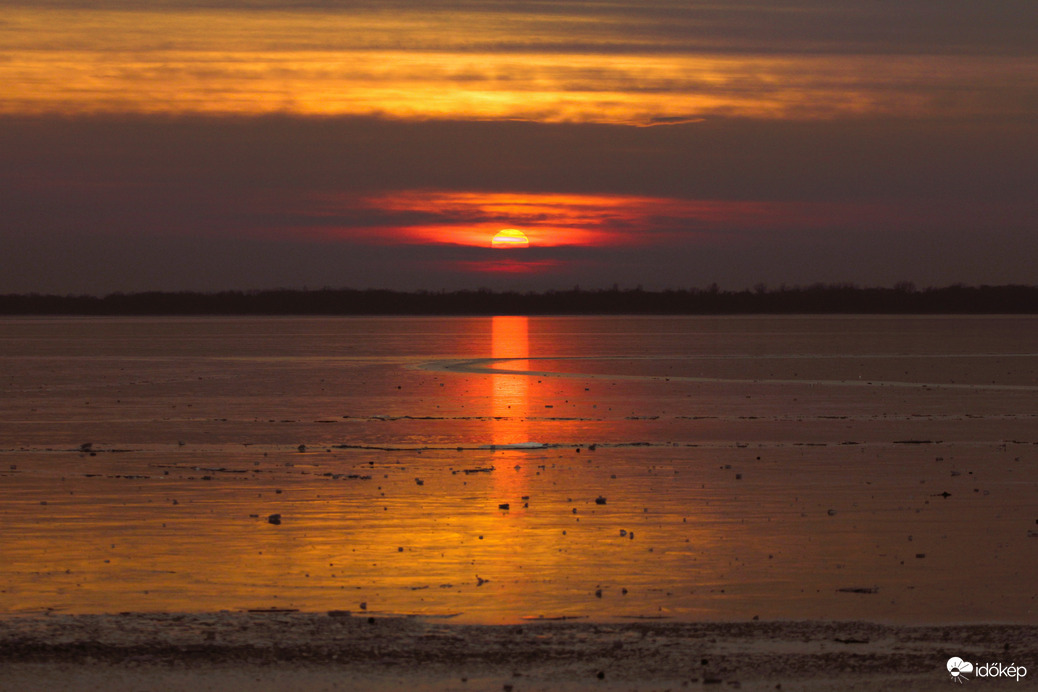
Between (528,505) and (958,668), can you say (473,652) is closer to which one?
(958,668)

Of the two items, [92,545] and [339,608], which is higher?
[92,545]

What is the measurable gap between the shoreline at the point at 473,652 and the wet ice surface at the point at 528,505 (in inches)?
24.0

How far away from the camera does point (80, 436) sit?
27734 mm

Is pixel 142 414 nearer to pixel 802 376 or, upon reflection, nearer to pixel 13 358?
pixel 802 376

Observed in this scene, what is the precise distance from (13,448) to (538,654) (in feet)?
60.0

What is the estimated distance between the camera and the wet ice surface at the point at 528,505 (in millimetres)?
12117

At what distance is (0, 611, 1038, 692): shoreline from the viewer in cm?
928

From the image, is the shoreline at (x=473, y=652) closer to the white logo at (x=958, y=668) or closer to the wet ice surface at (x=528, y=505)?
the white logo at (x=958, y=668)

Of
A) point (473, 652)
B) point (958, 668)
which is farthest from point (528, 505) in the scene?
point (958, 668)

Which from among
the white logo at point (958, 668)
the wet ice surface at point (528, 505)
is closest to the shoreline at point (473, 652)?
the white logo at point (958, 668)

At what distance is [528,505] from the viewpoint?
17.5 meters

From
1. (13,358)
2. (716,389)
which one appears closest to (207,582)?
(716,389)

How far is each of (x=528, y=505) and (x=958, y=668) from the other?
28.5 feet

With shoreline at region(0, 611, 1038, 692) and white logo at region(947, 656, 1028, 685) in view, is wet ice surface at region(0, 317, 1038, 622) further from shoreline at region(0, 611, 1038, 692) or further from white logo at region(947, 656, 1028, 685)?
white logo at region(947, 656, 1028, 685)
